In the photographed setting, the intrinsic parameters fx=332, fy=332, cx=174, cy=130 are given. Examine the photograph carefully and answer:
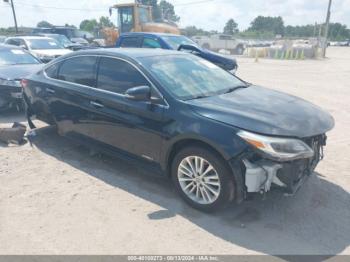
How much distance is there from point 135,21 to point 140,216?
15440mm

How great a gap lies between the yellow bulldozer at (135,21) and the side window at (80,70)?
12290mm

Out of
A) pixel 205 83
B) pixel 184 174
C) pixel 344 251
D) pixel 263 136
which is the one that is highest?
pixel 205 83

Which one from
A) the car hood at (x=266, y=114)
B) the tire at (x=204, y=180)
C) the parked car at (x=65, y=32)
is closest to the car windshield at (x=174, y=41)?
the car hood at (x=266, y=114)

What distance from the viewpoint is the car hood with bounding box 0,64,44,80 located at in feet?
23.4

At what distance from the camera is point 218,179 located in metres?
3.36

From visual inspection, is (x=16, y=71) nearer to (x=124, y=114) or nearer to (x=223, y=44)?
(x=124, y=114)

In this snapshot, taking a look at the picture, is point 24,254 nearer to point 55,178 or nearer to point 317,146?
point 55,178

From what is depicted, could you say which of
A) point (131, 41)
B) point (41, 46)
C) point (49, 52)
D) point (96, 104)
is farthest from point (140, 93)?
point (41, 46)

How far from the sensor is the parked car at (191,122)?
3156 millimetres

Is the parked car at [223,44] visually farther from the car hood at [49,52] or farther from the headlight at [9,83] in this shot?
the headlight at [9,83]

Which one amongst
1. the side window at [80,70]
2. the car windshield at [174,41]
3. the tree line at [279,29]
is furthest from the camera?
the tree line at [279,29]

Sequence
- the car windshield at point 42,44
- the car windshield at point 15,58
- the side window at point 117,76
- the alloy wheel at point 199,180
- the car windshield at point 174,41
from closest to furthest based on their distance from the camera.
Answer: the alloy wheel at point 199,180 → the side window at point 117,76 → the car windshield at point 15,58 → the car windshield at point 174,41 → the car windshield at point 42,44

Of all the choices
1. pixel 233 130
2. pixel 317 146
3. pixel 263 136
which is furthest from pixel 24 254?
pixel 317 146

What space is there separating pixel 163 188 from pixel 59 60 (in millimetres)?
2670
